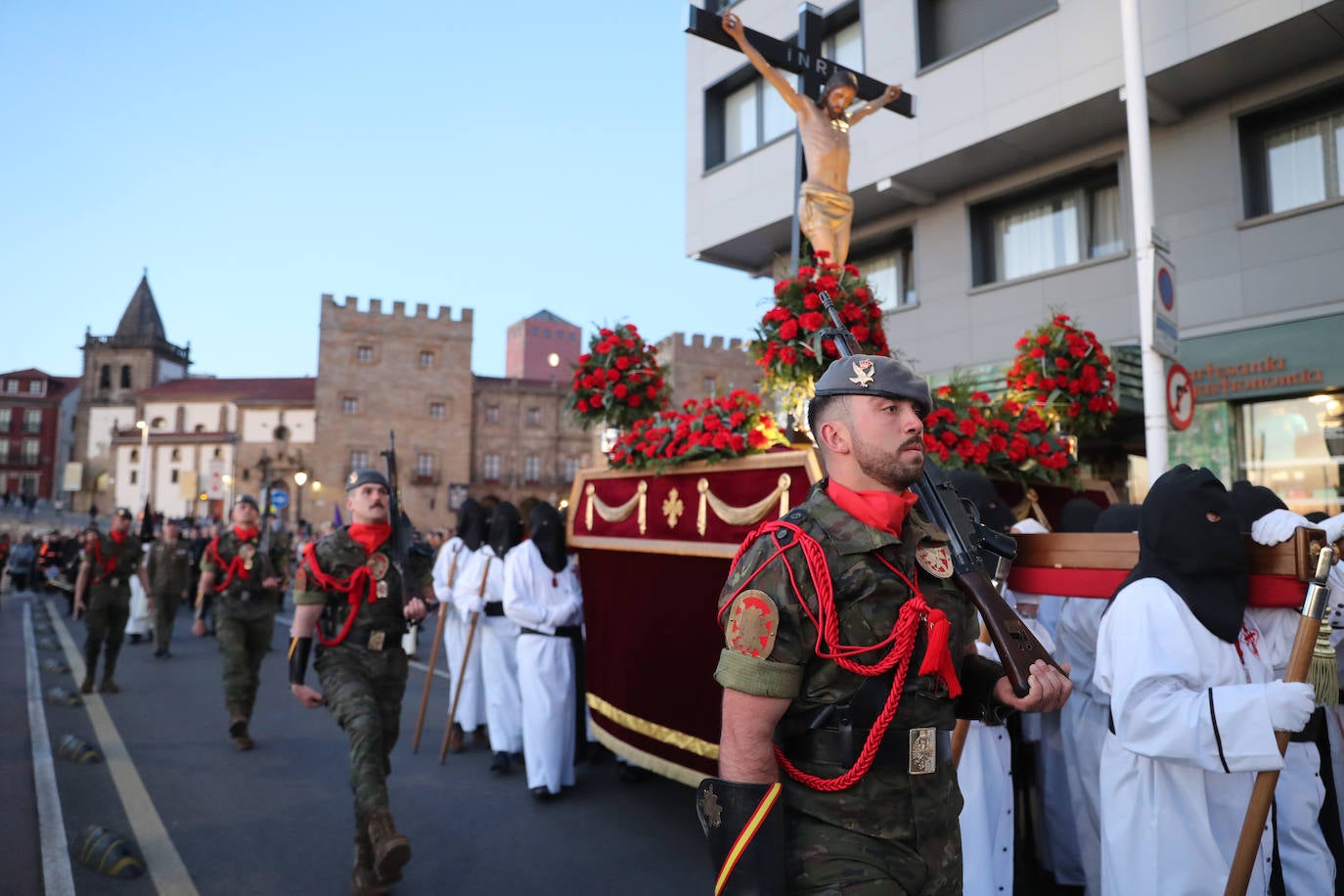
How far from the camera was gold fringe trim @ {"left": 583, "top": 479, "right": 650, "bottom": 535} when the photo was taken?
6371mm

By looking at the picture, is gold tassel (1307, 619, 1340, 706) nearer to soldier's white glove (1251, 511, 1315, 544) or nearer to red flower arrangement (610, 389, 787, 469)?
soldier's white glove (1251, 511, 1315, 544)

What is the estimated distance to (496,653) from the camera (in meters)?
7.70

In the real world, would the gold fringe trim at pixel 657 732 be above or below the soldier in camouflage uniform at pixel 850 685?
below

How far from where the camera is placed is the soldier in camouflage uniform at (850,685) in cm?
216

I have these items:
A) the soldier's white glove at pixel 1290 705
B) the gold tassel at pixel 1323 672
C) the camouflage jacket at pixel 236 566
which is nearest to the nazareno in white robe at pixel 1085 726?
the gold tassel at pixel 1323 672

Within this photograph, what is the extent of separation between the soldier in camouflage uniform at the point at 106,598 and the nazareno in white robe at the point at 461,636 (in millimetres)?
4433

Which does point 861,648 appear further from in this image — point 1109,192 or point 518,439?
point 518,439

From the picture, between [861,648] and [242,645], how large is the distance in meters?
8.04

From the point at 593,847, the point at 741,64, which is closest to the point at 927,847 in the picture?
the point at 593,847

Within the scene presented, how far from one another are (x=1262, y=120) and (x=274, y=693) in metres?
13.7

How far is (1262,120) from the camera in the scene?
10594 mm

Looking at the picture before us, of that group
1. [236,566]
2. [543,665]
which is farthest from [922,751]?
[236,566]

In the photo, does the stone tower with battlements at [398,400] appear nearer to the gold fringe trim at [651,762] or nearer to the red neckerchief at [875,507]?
the gold fringe trim at [651,762]

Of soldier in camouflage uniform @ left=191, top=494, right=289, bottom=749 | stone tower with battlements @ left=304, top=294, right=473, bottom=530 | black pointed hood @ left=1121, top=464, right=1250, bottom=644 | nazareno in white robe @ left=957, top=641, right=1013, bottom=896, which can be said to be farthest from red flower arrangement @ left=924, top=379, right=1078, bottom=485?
stone tower with battlements @ left=304, top=294, right=473, bottom=530
